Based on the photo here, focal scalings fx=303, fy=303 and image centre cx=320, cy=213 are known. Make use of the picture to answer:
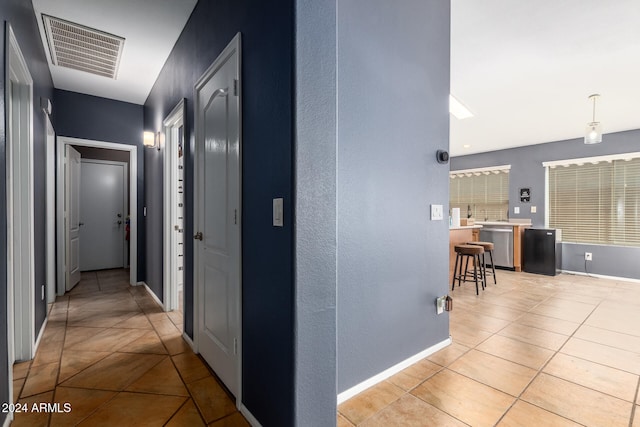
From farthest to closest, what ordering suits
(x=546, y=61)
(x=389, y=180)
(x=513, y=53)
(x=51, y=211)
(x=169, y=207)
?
(x=51, y=211) → (x=169, y=207) → (x=546, y=61) → (x=513, y=53) → (x=389, y=180)

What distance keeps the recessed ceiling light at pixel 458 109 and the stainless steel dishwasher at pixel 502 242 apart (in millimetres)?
2803

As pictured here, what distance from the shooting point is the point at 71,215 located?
4312 millimetres

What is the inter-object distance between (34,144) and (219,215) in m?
1.94

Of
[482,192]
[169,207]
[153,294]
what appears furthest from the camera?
[482,192]

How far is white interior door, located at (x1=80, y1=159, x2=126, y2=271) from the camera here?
18.0 ft

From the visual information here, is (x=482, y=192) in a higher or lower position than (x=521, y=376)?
higher

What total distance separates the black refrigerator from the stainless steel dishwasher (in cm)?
24

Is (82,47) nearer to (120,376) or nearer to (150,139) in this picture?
(150,139)

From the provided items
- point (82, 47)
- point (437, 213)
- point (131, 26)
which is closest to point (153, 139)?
point (82, 47)

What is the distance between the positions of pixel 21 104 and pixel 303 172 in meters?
2.50

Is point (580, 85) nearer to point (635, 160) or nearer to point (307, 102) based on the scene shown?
point (635, 160)

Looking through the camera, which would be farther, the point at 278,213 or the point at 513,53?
the point at 513,53

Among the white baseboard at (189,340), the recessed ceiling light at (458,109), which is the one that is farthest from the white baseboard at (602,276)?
the white baseboard at (189,340)

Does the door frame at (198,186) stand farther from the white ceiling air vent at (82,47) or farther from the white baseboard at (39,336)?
the white ceiling air vent at (82,47)
